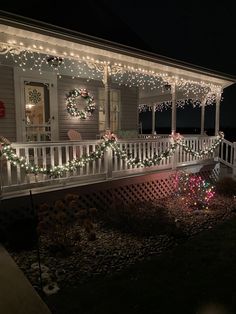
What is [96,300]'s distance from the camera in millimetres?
3514

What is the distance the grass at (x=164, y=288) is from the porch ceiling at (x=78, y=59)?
4755 millimetres

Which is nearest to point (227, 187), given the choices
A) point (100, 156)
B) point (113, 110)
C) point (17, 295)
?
point (100, 156)

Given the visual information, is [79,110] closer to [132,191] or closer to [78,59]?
[78,59]

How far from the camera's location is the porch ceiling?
19.3 feet

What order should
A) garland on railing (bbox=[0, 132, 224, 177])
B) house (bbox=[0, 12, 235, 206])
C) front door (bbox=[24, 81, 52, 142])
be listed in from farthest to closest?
front door (bbox=[24, 81, 52, 142])
house (bbox=[0, 12, 235, 206])
garland on railing (bbox=[0, 132, 224, 177])

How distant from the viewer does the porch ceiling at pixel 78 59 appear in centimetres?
588

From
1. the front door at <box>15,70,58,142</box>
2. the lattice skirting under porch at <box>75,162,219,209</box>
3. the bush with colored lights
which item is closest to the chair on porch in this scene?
the front door at <box>15,70,58,142</box>

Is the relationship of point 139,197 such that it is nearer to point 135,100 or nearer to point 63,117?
point 63,117

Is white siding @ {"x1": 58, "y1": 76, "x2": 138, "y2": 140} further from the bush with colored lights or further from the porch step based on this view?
the porch step

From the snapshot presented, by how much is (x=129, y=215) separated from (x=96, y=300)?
110 inches

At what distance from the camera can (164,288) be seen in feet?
12.3

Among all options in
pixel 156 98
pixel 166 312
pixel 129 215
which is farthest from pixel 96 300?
pixel 156 98

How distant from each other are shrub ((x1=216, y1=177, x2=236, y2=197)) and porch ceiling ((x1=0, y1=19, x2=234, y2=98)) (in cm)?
365

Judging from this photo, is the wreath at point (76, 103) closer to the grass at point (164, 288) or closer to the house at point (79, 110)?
the house at point (79, 110)
